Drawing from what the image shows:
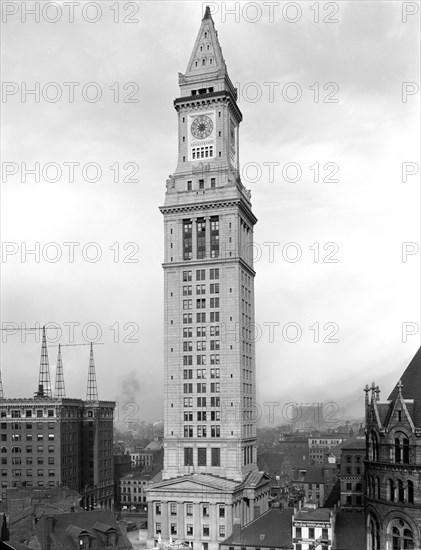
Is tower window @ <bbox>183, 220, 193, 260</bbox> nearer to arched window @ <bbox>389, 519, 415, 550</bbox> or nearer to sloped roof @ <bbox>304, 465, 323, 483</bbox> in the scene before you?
arched window @ <bbox>389, 519, 415, 550</bbox>

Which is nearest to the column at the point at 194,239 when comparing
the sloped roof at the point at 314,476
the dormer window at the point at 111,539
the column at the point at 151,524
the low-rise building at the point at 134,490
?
the column at the point at 151,524

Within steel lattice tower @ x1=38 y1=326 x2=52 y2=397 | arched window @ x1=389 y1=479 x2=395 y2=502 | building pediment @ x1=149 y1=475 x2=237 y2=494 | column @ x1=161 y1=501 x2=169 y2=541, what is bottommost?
column @ x1=161 y1=501 x2=169 y2=541

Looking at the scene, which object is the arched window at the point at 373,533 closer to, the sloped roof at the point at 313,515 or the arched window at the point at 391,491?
the arched window at the point at 391,491

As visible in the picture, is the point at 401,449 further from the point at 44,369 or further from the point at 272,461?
the point at 272,461

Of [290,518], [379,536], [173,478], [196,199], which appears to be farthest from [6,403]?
[379,536]

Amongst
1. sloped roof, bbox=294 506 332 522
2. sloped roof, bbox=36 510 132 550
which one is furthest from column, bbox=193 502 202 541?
sloped roof, bbox=36 510 132 550

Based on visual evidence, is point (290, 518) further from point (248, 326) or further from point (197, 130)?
point (197, 130)

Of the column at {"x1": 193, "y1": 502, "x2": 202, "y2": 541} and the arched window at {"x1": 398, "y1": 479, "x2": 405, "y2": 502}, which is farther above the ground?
the arched window at {"x1": 398, "y1": 479, "x2": 405, "y2": 502}
